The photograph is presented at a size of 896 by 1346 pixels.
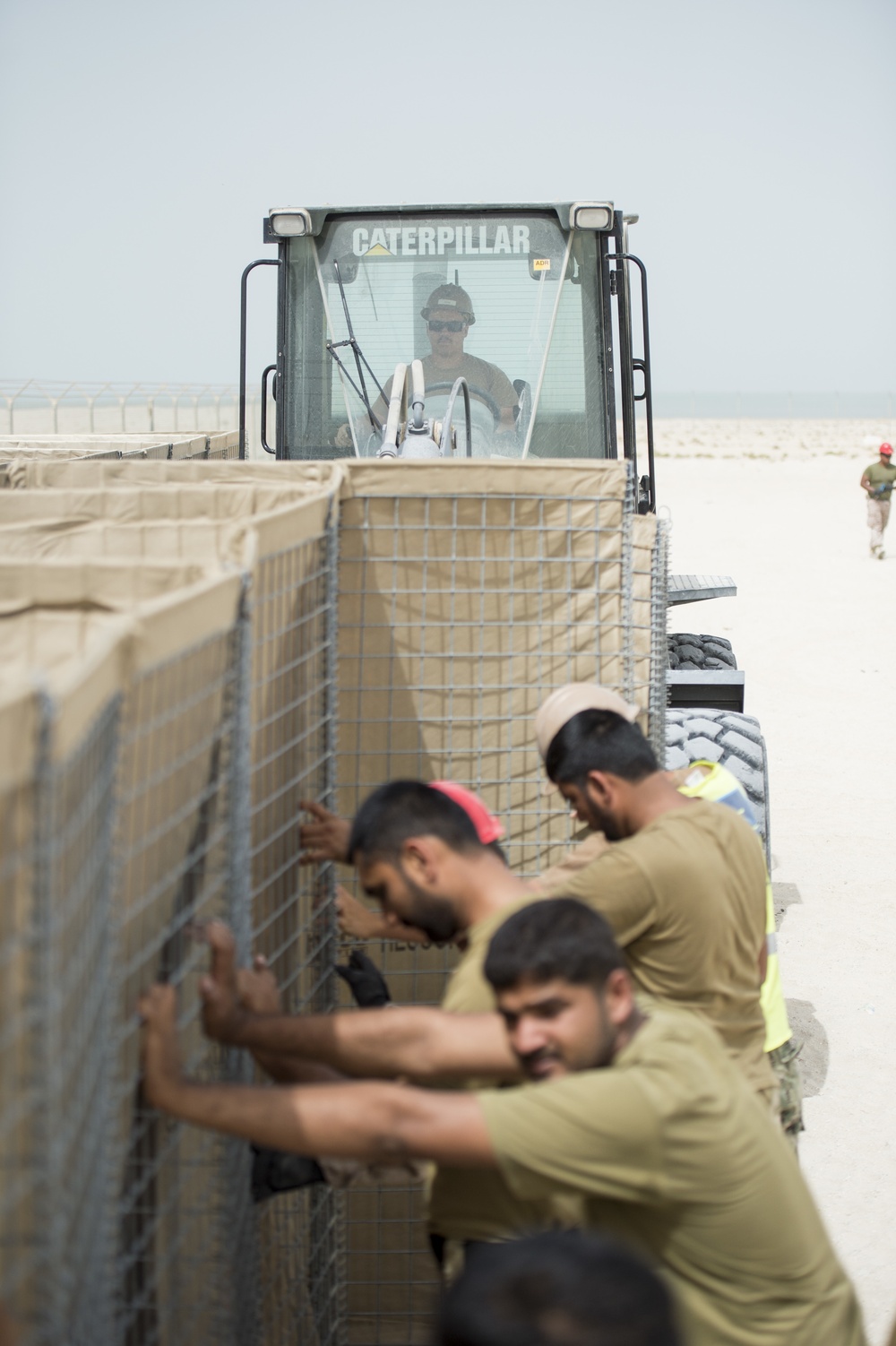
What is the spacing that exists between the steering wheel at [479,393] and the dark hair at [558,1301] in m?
4.93

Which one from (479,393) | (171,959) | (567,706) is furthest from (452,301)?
(171,959)

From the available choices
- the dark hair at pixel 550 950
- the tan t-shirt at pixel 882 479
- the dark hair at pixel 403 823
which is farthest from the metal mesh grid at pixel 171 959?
the tan t-shirt at pixel 882 479

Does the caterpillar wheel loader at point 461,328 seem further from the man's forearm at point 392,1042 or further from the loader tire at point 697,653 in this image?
the man's forearm at point 392,1042

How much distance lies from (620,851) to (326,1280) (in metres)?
1.36

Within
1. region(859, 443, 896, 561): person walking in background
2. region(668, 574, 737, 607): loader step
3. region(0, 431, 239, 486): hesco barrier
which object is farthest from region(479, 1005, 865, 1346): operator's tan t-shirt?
region(859, 443, 896, 561): person walking in background

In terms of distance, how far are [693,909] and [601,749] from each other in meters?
0.38

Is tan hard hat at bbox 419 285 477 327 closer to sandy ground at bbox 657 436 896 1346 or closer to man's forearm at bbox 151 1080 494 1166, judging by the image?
sandy ground at bbox 657 436 896 1346

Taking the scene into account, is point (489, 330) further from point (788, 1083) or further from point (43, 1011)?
point (43, 1011)

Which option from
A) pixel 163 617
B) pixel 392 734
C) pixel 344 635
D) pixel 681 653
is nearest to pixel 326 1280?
pixel 392 734

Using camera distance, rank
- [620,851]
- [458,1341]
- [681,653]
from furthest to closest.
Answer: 1. [681,653]
2. [620,851]
3. [458,1341]

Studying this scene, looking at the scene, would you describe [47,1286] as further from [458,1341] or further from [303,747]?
[303,747]

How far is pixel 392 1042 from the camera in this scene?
2232mm

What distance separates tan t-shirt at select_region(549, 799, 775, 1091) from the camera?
2787 millimetres

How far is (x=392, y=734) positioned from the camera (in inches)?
137
